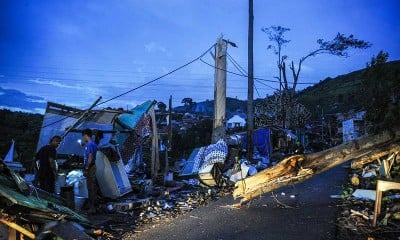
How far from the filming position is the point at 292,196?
35.8ft

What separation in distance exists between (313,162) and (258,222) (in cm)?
169

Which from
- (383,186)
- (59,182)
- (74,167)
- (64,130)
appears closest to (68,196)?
(59,182)

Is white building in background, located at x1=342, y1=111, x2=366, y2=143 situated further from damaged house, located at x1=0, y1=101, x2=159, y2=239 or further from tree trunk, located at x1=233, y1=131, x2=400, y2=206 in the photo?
tree trunk, located at x1=233, y1=131, x2=400, y2=206

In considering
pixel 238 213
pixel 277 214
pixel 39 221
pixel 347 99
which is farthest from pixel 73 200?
pixel 347 99

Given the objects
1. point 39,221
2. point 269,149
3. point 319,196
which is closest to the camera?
point 39,221

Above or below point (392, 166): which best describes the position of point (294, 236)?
below

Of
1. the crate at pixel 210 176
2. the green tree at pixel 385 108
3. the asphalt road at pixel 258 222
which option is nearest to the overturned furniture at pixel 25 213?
the asphalt road at pixel 258 222

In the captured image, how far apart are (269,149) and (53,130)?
49.9ft

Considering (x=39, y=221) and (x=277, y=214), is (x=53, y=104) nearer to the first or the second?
(x=39, y=221)

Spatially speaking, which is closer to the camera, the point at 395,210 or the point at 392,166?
the point at 395,210

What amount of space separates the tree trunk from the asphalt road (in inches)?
31.5

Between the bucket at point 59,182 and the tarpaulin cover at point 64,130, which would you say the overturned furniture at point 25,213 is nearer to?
the bucket at point 59,182

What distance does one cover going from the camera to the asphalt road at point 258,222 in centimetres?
695

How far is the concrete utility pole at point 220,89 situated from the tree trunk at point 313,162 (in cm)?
893
